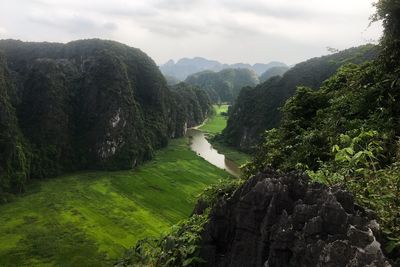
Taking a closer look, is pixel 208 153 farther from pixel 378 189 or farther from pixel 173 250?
pixel 378 189

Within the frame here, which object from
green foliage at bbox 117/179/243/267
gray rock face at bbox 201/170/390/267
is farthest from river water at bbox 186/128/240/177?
gray rock face at bbox 201/170/390/267

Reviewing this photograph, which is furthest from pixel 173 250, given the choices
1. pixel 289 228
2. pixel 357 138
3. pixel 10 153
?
pixel 10 153

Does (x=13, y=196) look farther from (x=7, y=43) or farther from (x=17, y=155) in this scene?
(x=7, y=43)

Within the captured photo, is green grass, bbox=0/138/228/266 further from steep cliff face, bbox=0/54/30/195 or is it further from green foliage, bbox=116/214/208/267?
green foliage, bbox=116/214/208/267

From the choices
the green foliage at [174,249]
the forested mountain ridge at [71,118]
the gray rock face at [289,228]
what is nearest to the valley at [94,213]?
the forested mountain ridge at [71,118]

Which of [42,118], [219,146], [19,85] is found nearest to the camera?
[42,118]

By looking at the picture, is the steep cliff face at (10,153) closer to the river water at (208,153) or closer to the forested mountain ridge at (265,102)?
the river water at (208,153)

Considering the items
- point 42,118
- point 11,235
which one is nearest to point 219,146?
point 42,118
